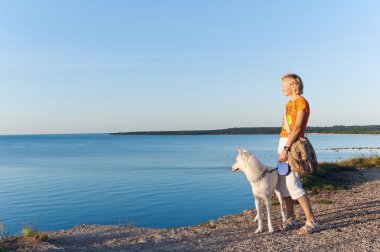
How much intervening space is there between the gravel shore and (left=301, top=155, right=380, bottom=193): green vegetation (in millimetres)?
3792

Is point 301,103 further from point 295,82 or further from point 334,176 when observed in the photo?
point 334,176

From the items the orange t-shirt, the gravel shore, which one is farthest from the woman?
the gravel shore

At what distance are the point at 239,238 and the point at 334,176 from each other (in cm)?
1031

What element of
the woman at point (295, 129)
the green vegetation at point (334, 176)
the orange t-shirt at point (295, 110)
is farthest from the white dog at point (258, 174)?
the green vegetation at point (334, 176)

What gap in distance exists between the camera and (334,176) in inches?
628

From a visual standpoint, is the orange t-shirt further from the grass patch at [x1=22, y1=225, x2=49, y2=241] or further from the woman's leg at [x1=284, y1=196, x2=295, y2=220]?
the grass patch at [x1=22, y1=225, x2=49, y2=241]

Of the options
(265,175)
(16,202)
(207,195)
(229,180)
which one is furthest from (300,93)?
(229,180)

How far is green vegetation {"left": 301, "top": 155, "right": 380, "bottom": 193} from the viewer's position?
13.1 m

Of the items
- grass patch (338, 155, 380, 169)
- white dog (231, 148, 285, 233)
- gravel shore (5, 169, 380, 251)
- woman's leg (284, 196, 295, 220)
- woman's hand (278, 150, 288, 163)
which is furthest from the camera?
grass patch (338, 155, 380, 169)

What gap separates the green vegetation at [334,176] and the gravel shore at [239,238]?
379 cm

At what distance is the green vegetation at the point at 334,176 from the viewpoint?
13.1m

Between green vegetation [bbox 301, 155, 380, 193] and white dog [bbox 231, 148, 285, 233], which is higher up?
white dog [bbox 231, 148, 285, 233]

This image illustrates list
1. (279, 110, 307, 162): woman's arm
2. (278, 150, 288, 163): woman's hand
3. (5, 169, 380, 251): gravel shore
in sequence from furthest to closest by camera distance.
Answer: (278, 150, 288, 163): woman's hand, (279, 110, 307, 162): woman's arm, (5, 169, 380, 251): gravel shore

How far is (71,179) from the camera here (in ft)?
88.4
